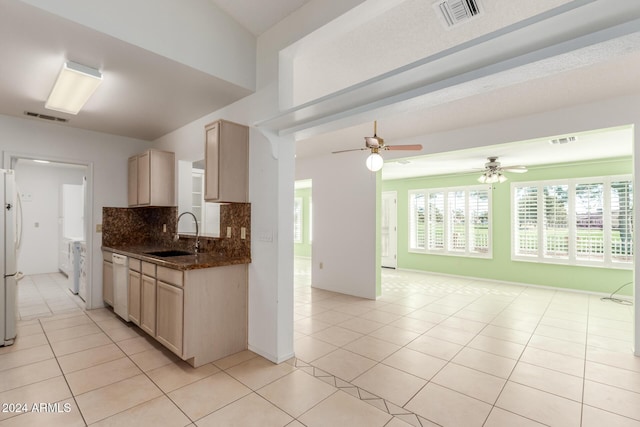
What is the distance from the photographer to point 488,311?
4.42 meters

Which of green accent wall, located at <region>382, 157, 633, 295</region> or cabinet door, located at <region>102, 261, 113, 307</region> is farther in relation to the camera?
green accent wall, located at <region>382, 157, 633, 295</region>

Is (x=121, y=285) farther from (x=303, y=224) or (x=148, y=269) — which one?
(x=303, y=224)

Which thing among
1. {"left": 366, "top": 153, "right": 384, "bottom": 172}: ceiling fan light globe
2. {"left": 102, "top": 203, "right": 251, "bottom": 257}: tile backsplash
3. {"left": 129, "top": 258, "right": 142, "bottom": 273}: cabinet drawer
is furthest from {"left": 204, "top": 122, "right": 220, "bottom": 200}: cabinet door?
{"left": 366, "top": 153, "right": 384, "bottom": 172}: ceiling fan light globe

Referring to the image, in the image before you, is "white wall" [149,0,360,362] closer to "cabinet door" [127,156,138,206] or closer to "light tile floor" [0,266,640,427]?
"light tile floor" [0,266,640,427]

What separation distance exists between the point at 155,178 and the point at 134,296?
1.58 m

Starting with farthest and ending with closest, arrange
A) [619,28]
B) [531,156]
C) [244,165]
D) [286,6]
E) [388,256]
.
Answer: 1. [388,256]
2. [531,156]
3. [244,165]
4. [286,6]
5. [619,28]

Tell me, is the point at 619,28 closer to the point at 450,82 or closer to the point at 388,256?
the point at 450,82

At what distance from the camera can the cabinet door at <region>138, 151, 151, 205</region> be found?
13.4 ft

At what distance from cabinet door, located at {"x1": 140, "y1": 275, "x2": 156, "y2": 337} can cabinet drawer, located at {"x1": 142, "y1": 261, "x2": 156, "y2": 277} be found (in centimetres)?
4

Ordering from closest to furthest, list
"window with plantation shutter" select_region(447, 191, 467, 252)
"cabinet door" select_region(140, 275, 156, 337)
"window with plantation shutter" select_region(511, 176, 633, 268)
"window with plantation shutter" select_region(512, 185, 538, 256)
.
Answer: "cabinet door" select_region(140, 275, 156, 337), "window with plantation shutter" select_region(511, 176, 633, 268), "window with plantation shutter" select_region(512, 185, 538, 256), "window with plantation shutter" select_region(447, 191, 467, 252)

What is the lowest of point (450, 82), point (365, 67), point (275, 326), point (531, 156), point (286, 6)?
point (275, 326)

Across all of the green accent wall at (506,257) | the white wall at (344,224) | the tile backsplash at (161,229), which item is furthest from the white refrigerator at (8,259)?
the green accent wall at (506,257)

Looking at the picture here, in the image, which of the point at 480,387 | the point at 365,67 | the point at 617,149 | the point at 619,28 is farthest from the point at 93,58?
the point at 617,149

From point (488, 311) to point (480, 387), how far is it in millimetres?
2385
